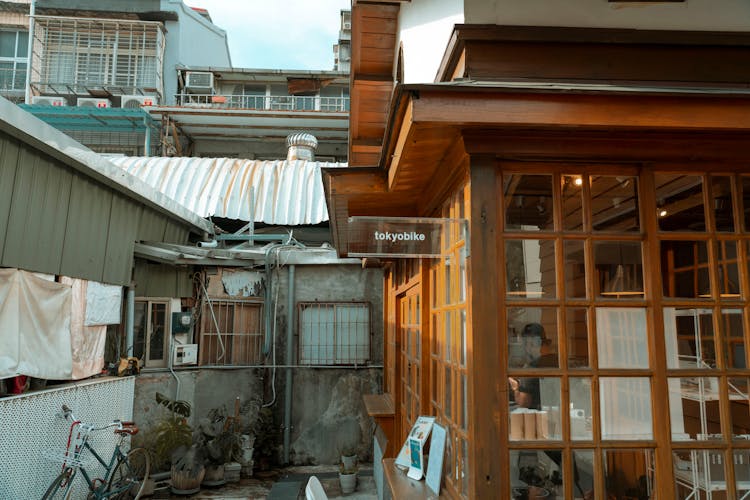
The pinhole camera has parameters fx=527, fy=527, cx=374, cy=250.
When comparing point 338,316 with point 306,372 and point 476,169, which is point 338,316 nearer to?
point 306,372

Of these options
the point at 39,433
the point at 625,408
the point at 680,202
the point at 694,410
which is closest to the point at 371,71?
the point at 680,202

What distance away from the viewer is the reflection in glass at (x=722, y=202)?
2885mm

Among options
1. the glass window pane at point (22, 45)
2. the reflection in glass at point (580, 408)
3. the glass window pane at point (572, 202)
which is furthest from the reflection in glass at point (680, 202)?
the glass window pane at point (22, 45)

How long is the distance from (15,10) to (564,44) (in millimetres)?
24461

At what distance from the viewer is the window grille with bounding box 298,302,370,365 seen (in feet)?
30.8

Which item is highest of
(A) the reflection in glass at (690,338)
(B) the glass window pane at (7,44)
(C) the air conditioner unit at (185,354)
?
(B) the glass window pane at (7,44)

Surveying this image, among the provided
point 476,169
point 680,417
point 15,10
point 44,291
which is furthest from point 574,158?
point 15,10

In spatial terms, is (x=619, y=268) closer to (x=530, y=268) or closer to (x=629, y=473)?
(x=530, y=268)

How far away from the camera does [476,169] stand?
9.26ft

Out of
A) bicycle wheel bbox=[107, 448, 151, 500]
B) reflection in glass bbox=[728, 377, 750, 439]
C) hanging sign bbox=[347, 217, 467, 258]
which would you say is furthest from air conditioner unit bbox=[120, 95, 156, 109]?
reflection in glass bbox=[728, 377, 750, 439]

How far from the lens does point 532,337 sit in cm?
281

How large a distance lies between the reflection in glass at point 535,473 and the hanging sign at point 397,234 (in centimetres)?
122

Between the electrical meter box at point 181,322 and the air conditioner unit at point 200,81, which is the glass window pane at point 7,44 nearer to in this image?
the air conditioner unit at point 200,81

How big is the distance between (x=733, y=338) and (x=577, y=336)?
2.76 ft
